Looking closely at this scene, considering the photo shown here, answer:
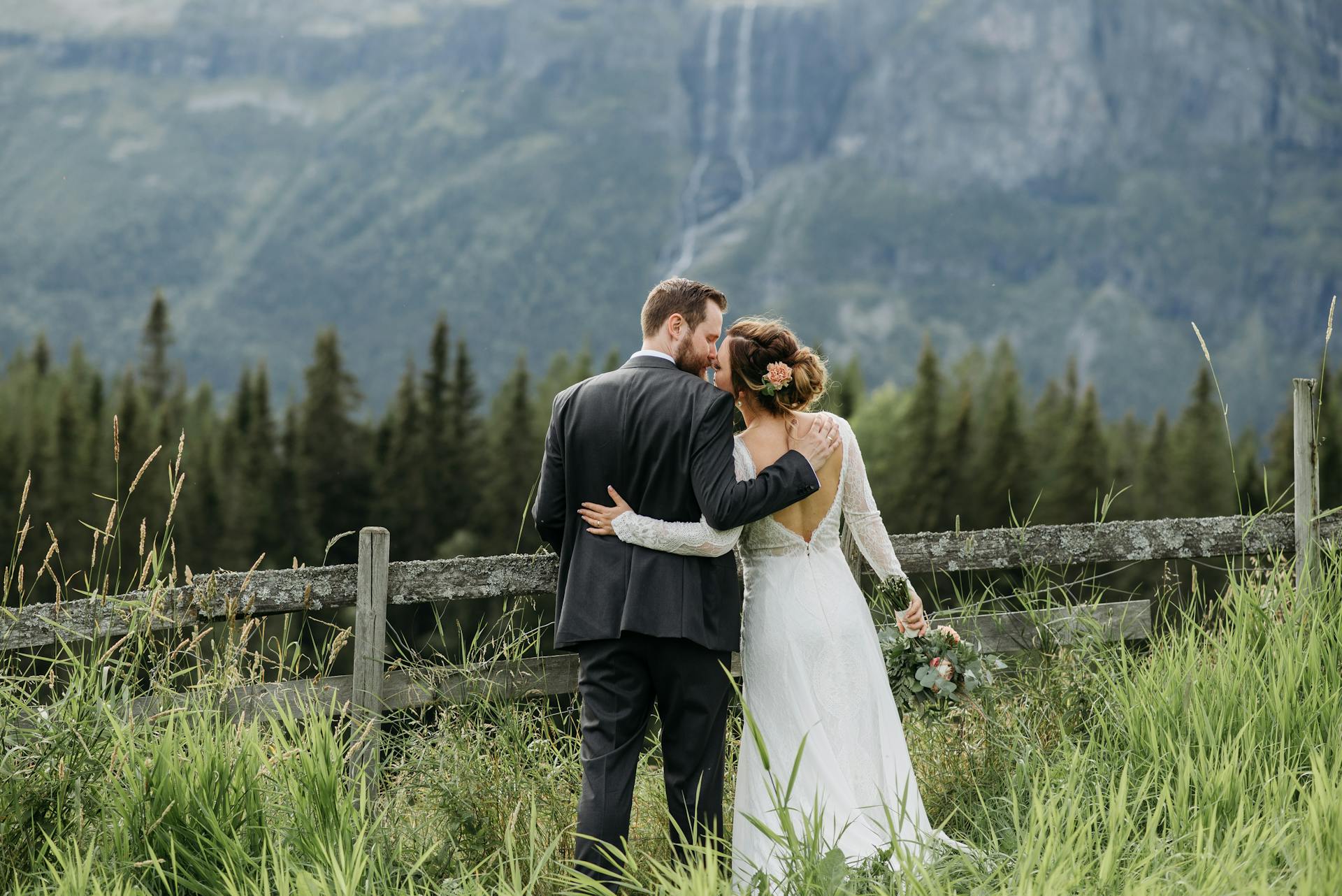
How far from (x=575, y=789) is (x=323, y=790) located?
1219 mm

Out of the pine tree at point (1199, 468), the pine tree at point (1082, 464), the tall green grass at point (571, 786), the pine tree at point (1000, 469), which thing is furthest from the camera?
the pine tree at point (1199, 468)

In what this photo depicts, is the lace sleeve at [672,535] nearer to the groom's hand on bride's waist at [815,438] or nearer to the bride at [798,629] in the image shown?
the bride at [798,629]

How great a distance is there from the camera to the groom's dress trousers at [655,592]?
3.74 metres

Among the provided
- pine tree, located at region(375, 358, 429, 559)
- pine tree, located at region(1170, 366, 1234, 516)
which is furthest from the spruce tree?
pine tree, located at region(1170, 366, 1234, 516)

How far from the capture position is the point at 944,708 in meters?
4.25

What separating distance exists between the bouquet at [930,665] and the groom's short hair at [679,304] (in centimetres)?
122

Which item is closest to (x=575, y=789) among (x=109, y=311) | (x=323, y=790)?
(x=323, y=790)

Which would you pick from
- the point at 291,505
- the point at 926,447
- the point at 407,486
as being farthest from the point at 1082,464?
the point at 291,505

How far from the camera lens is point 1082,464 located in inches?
2217

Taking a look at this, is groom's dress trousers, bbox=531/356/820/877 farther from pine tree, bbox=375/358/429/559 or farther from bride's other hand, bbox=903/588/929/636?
pine tree, bbox=375/358/429/559

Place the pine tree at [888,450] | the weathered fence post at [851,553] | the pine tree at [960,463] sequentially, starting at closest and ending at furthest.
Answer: the weathered fence post at [851,553], the pine tree at [888,450], the pine tree at [960,463]

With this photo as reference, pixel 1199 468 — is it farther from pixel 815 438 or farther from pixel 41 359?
pixel 815 438

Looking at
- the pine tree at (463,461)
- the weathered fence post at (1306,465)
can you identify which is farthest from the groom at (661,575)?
the pine tree at (463,461)

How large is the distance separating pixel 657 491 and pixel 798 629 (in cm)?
68
